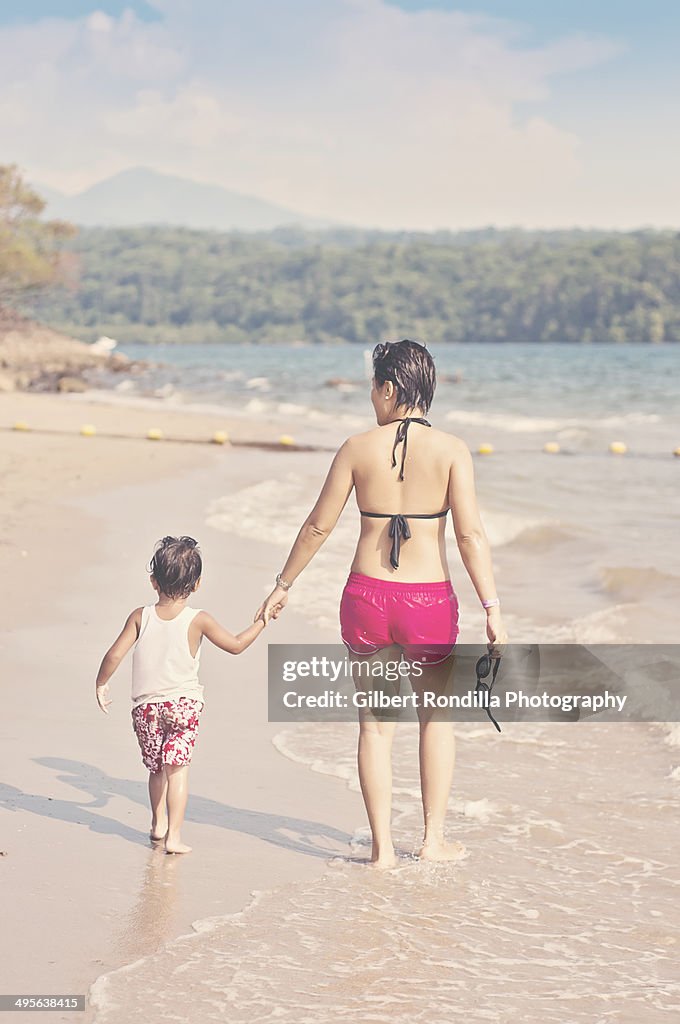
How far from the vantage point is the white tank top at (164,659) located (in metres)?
4.58

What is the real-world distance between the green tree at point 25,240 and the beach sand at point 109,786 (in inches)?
1614

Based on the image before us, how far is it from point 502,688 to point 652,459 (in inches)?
654

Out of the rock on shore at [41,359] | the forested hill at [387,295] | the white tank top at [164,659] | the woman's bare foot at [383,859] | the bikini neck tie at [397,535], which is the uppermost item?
the forested hill at [387,295]

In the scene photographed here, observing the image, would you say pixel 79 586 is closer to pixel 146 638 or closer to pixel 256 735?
pixel 256 735

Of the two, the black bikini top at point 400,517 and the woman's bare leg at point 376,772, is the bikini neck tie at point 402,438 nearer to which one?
the black bikini top at point 400,517

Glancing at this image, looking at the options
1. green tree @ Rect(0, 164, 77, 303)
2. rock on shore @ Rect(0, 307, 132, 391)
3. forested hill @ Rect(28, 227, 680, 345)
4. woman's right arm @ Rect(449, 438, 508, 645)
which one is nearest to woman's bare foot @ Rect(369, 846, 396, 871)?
woman's right arm @ Rect(449, 438, 508, 645)

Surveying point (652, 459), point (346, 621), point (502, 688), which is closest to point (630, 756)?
point (502, 688)

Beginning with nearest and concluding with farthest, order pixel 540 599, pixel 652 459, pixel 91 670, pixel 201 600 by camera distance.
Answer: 1. pixel 91 670
2. pixel 201 600
3. pixel 540 599
4. pixel 652 459

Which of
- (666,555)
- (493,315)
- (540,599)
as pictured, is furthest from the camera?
(493,315)

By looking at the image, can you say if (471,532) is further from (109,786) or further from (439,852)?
(109,786)

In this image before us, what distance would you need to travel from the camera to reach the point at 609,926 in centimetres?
412

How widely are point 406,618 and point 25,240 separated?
166 ft

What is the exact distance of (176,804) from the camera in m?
4.56

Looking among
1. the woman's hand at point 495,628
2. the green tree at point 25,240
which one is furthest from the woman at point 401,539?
the green tree at point 25,240
